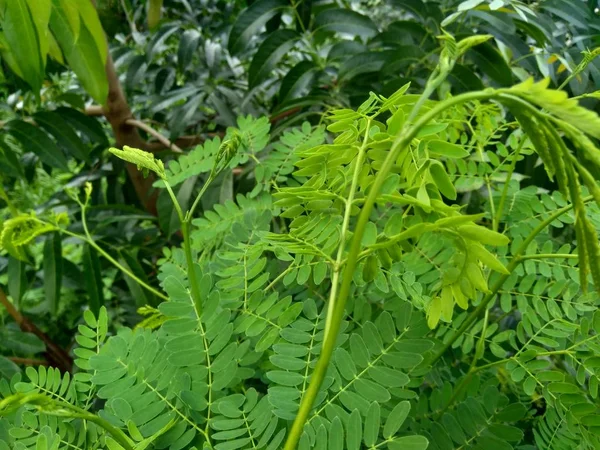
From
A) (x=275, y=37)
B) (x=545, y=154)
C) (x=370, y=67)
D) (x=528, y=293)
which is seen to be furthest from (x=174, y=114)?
(x=545, y=154)

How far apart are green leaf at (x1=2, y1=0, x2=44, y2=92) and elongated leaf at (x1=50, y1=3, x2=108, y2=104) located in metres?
0.06

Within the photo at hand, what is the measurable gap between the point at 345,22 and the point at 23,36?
427mm

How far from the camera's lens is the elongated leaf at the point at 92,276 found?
0.70 m

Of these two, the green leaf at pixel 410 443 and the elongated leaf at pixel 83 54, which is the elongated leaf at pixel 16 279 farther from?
the green leaf at pixel 410 443

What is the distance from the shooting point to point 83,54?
58cm

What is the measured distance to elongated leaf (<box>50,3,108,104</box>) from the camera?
533 millimetres

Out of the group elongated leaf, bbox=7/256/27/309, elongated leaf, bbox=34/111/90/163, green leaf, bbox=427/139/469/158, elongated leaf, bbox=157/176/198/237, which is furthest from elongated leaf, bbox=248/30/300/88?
green leaf, bbox=427/139/469/158

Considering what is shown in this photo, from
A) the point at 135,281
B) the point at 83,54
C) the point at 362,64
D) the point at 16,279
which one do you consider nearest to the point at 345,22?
the point at 362,64

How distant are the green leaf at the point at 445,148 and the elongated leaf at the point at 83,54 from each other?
422mm

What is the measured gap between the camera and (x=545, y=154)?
7.5 inches

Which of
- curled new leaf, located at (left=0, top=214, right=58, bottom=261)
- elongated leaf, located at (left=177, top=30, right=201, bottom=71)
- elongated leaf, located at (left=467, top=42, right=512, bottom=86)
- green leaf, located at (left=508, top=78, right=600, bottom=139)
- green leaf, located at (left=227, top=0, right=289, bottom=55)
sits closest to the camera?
green leaf, located at (left=508, top=78, right=600, bottom=139)

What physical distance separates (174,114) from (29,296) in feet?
2.26

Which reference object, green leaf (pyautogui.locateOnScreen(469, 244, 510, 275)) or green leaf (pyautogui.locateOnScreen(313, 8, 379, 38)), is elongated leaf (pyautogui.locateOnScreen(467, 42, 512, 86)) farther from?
green leaf (pyautogui.locateOnScreen(469, 244, 510, 275))

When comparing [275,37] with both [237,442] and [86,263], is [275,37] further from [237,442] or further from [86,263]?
[237,442]
